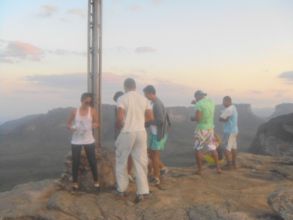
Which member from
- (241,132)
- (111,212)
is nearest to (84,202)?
(111,212)

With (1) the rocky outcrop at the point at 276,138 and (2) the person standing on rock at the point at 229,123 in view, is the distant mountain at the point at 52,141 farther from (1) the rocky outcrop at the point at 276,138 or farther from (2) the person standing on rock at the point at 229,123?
(2) the person standing on rock at the point at 229,123

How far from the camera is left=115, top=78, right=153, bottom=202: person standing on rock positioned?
9.52 metres

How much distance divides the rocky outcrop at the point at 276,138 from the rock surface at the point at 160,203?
75.6 ft

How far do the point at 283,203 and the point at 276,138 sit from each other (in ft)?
94.2

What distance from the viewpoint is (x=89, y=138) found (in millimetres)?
10094

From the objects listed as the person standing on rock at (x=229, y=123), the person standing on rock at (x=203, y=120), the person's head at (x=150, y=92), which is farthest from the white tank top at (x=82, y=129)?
the person standing on rock at (x=229, y=123)

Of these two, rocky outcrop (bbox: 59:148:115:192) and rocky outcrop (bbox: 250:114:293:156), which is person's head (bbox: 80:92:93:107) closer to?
rocky outcrop (bbox: 59:148:115:192)

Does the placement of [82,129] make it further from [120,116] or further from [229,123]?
[229,123]

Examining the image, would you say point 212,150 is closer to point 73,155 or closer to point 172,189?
point 172,189

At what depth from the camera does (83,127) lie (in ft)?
32.8

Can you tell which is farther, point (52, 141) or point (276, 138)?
point (52, 141)

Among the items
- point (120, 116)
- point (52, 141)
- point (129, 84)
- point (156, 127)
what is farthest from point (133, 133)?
point (52, 141)

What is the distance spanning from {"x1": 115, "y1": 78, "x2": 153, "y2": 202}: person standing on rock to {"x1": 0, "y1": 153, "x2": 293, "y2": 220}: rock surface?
0.48 meters

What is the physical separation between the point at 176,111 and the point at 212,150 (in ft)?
234
